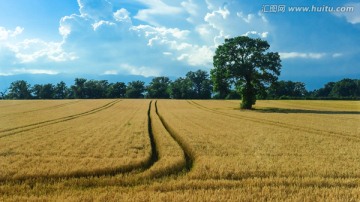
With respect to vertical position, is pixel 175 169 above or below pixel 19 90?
below

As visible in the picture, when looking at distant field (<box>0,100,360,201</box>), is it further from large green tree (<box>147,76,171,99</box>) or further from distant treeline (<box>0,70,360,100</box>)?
large green tree (<box>147,76,171,99</box>)

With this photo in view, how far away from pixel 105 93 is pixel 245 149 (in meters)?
129

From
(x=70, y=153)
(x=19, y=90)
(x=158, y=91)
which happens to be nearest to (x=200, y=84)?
(x=158, y=91)

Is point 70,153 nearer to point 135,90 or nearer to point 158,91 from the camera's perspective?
point 158,91

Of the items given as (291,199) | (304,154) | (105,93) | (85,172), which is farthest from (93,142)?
(105,93)

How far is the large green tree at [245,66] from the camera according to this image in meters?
57.1

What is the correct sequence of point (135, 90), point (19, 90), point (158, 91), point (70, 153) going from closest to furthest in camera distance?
1. point (70, 153)
2. point (158, 91)
3. point (135, 90)
4. point (19, 90)

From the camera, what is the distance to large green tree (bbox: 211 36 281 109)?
5712 cm

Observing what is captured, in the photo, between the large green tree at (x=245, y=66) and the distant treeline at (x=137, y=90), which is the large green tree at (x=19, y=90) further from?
the large green tree at (x=245, y=66)

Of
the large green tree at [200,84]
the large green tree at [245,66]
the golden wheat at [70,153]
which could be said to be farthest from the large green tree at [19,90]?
the golden wheat at [70,153]

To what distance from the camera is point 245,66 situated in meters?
57.3

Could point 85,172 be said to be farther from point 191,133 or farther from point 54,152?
point 191,133

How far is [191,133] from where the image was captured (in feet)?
82.9

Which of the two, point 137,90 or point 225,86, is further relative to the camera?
point 137,90
